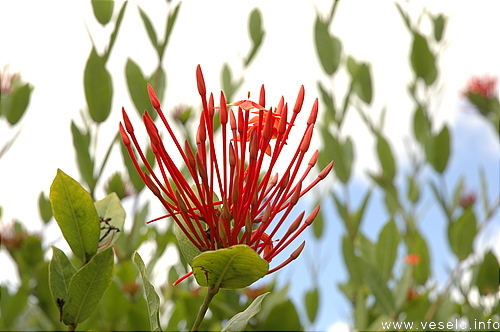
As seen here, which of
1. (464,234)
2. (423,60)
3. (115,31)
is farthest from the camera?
(423,60)

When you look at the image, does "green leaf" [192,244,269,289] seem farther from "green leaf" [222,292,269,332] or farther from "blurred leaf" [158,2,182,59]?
"blurred leaf" [158,2,182,59]

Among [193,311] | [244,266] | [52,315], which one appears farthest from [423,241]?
[244,266]

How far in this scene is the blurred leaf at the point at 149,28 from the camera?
1498 millimetres

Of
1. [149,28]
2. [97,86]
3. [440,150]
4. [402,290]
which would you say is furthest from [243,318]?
[440,150]

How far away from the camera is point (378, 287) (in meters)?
1.40

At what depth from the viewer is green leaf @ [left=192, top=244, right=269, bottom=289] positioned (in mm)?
562

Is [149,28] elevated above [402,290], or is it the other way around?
[149,28]

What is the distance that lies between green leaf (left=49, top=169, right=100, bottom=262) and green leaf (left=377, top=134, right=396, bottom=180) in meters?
1.37

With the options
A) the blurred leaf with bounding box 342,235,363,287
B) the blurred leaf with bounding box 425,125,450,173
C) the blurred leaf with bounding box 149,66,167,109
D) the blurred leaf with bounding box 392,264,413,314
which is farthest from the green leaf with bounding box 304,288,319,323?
the blurred leaf with bounding box 149,66,167,109

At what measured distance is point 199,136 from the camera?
638 millimetres

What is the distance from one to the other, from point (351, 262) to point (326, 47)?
0.79 meters

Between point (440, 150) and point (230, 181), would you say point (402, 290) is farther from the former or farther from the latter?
point (230, 181)

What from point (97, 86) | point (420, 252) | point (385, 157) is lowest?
point (420, 252)

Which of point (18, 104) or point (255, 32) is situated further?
point (255, 32)
